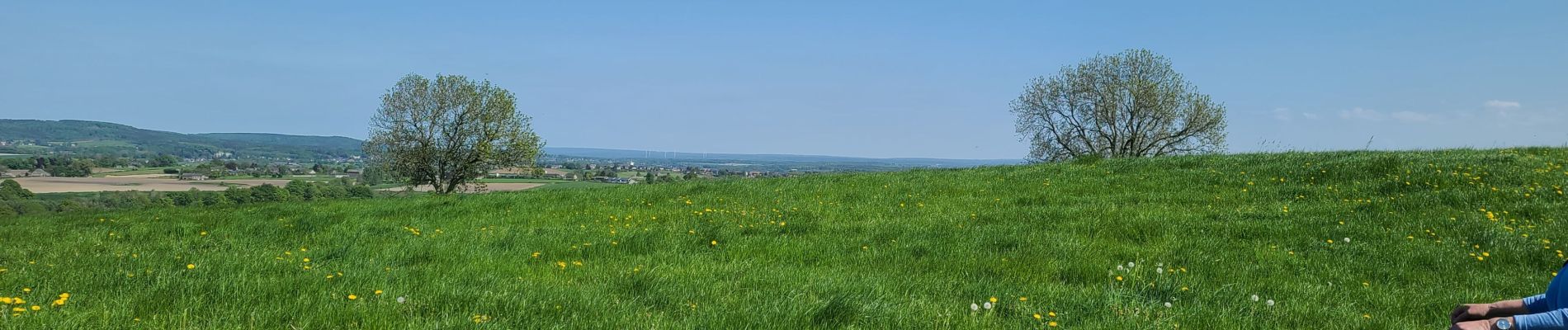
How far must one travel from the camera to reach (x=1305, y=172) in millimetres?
13578

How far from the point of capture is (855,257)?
771 cm

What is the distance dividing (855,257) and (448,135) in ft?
119

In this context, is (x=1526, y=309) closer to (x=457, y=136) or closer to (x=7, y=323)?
(x=7, y=323)

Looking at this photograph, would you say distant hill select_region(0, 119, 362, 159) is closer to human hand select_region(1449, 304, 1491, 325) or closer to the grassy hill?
the grassy hill

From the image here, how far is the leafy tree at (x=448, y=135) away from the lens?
124 feet

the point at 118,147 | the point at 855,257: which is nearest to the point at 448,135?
the point at 855,257

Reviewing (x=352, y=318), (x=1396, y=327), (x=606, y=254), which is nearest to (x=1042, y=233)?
(x=1396, y=327)

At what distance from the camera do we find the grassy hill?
Answer: 16.4 ft

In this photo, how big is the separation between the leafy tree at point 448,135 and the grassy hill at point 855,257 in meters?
25.7

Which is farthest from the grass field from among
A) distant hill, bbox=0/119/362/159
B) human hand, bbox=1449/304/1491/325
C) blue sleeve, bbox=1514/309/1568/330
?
blue sleeve, bbox=1514/309/1568/330

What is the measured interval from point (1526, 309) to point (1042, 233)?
564 centimetres

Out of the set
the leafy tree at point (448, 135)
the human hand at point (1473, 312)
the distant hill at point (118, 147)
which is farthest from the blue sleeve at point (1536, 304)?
the distant hill at point (118, 147)

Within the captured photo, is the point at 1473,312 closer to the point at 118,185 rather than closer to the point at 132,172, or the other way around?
the point at 118,185

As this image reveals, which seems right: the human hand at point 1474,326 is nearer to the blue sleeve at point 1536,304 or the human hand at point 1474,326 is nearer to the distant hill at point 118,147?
the blue sleeve at point 1536,304
